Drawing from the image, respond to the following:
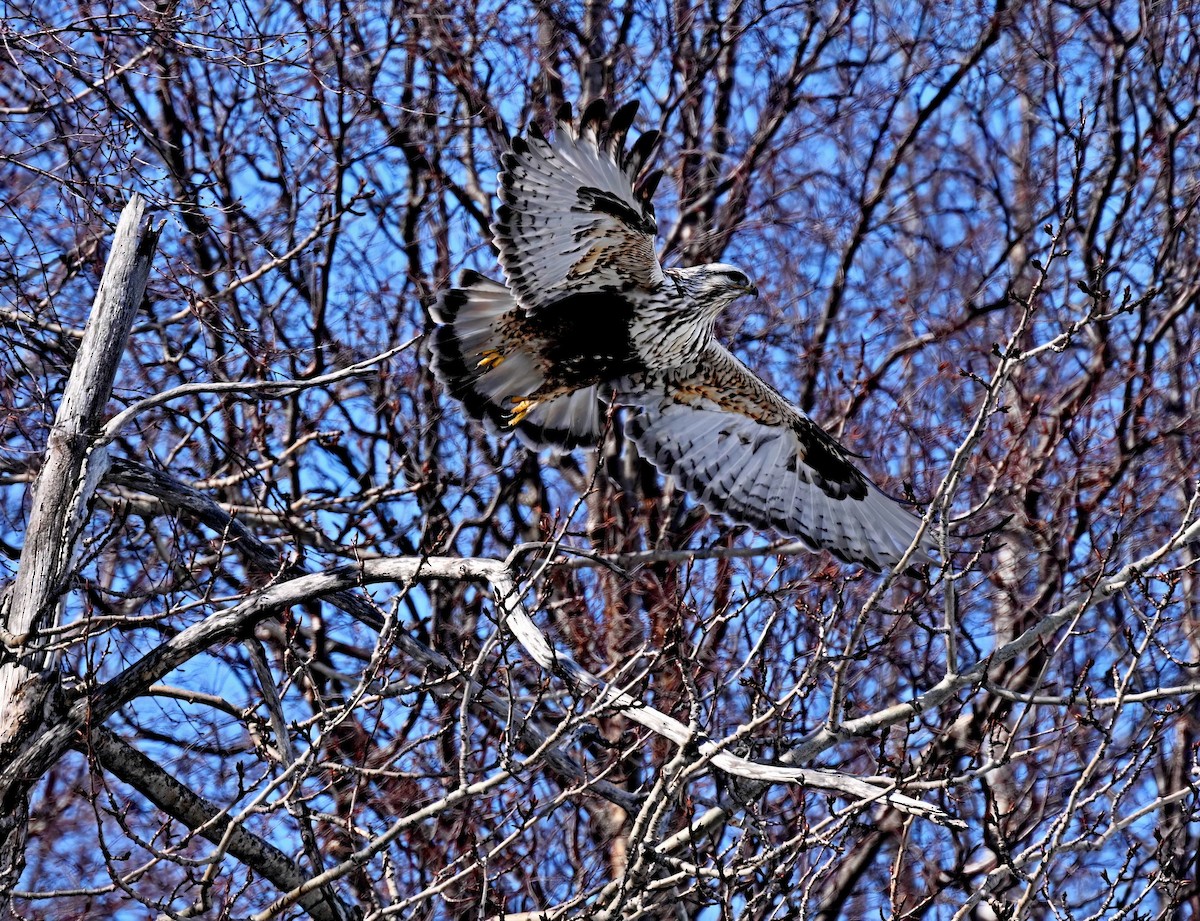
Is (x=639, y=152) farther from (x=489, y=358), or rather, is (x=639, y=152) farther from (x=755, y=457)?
(x=755, y=457)

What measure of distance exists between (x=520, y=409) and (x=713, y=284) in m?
1.01

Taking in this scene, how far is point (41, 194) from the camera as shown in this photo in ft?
17.6

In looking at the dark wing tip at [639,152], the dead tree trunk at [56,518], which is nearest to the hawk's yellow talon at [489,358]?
the dark wing tip at [639,152]

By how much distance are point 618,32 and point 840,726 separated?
5.45m

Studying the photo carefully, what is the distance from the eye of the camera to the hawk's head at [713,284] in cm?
661

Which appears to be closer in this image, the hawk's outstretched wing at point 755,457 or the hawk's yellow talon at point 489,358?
the hawk's yellow talon at point 489,358

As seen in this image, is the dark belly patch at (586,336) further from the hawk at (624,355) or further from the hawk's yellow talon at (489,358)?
the hawk's yellow talon at (489,358)

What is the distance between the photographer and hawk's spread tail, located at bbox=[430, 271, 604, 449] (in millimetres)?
6691

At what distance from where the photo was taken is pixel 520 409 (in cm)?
668

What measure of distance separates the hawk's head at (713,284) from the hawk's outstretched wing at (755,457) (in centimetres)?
46

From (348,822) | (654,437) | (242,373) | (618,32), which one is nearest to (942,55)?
(618,32)

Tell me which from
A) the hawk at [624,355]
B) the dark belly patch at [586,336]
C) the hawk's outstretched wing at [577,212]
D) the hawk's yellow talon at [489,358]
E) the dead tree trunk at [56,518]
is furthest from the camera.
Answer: the hawk's yellow talon at [489,358]

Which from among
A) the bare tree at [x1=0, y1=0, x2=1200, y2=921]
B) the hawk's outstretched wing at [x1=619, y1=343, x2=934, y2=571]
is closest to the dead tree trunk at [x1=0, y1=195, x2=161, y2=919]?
the bare tree at [x1=0, y1=0, x2=1200, y2=921]

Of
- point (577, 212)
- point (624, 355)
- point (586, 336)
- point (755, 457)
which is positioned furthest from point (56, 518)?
point (755, 457)
